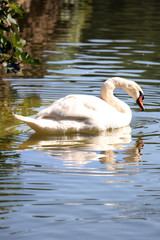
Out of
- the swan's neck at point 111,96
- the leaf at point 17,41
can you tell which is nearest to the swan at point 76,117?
the swan's neck at point 111,96

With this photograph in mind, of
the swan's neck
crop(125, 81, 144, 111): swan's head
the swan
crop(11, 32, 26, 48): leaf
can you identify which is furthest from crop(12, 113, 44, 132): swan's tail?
crop(125, 81, 144, 111): swan's head

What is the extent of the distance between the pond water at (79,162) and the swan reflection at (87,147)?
1cm

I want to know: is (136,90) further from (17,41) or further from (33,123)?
(17,41)

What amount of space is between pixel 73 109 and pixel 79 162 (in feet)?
4.90

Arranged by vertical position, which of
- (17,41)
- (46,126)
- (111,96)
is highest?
(17,41)

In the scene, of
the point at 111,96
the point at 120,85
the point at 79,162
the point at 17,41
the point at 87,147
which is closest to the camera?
the point at 79,162

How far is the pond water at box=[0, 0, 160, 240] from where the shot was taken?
217 inches

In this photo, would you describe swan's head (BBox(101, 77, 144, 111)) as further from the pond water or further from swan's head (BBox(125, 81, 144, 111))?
the pond water

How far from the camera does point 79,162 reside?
7523mm

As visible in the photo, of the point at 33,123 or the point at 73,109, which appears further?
the point at 73,109

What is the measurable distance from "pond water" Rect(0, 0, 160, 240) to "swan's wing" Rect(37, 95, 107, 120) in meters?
0.35

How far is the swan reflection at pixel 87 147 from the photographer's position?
777 centimetres

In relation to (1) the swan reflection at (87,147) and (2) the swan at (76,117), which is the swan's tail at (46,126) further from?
(1) the swan reflection at (87,147)

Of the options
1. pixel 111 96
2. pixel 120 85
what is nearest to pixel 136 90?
pixel 120 85
